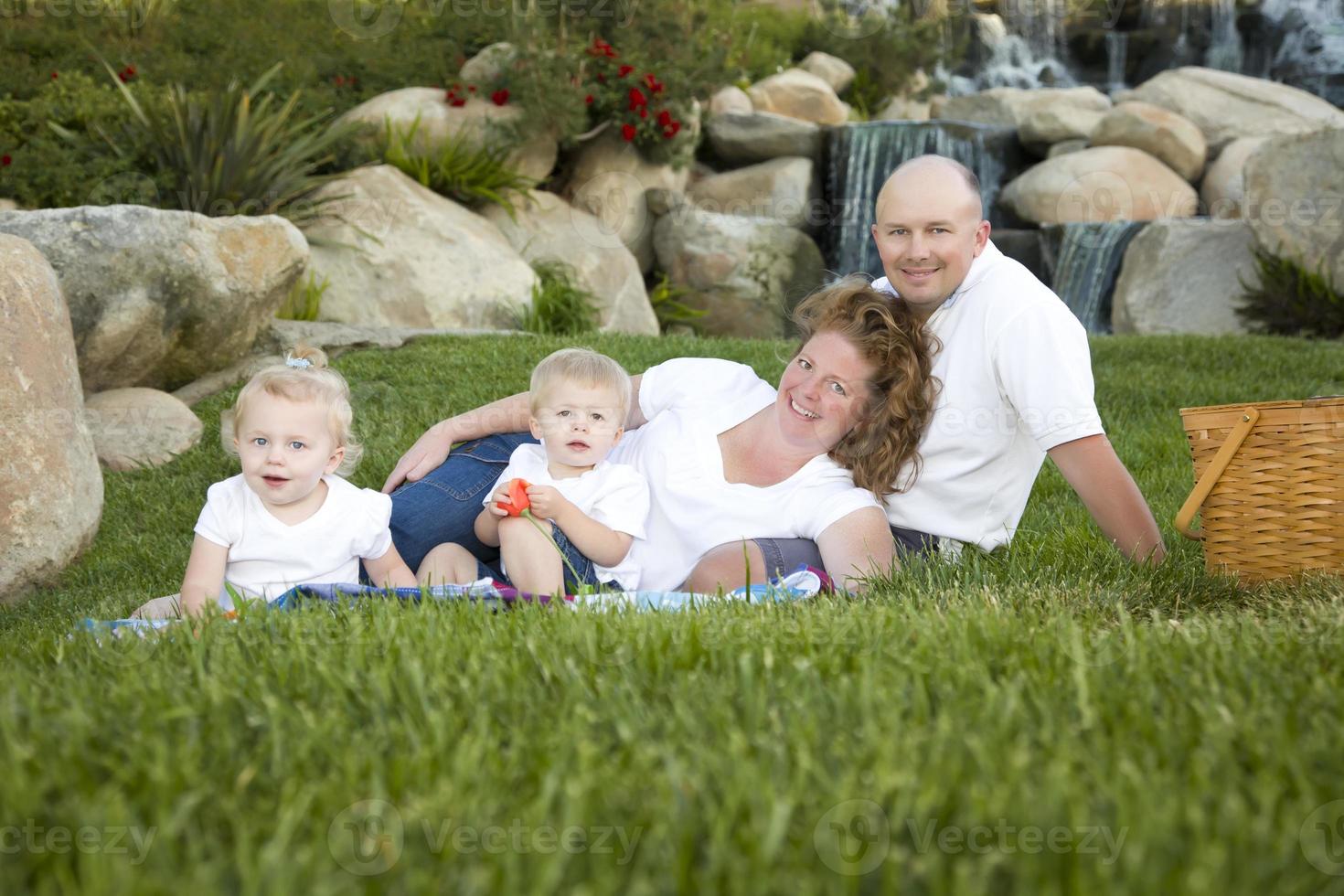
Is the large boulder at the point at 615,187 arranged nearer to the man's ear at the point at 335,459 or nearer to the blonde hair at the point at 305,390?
the blonde hair at the point at 305,390

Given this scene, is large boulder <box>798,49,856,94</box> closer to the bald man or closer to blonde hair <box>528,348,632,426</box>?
the bald man

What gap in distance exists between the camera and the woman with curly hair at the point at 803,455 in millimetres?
3766

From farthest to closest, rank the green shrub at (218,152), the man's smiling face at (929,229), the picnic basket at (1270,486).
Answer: the green shrub at (218,152), the man's smiling face at (929,229), the picnic basket at (1270,486)

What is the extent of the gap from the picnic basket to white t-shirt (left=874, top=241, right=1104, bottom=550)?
1.33 ft

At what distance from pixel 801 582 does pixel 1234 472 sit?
4.52 feet

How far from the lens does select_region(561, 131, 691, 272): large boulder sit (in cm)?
1309

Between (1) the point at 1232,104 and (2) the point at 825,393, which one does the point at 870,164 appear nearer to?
(1) the point at 1232,104

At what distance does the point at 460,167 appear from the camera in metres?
11.5

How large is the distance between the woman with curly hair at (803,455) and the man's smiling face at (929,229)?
126 millimetres

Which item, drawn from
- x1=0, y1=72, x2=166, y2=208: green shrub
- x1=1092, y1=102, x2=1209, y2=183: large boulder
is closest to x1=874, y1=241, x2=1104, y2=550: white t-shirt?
x1=0, y1=72, x2=166, y2=208: green shrub

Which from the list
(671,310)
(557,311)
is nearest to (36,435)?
(557,311)

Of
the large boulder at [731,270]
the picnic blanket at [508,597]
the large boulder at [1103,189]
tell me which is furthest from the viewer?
the large boulder at [1103,189]

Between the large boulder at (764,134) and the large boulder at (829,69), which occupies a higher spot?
the large boulder at (829,69)

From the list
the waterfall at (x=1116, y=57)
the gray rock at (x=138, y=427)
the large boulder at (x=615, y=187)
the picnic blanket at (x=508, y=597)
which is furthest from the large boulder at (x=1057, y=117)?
the picnic blanket at (x=508, y=597)
